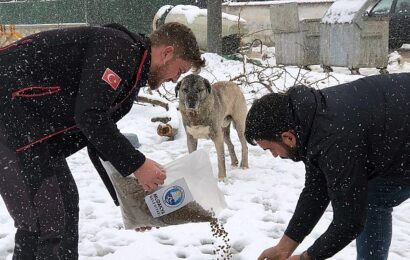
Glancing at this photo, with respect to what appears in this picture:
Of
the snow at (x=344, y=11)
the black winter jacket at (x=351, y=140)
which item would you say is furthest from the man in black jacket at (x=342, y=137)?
the snow at (x=344, y=11)

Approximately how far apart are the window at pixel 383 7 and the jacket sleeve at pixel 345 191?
47.1ft

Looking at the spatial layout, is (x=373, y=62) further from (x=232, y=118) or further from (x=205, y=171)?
(x=205, y=171)

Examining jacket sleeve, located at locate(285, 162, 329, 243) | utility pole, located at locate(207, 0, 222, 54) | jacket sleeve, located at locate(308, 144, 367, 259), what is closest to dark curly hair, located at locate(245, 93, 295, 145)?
jacket sleeve, located at locate(308, 144, 367, 259)

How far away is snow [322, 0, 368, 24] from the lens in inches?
502

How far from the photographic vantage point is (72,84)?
243 centimetres

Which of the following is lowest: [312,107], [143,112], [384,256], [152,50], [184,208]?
[143,112]

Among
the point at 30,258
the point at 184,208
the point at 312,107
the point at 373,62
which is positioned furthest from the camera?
the point at 373,62

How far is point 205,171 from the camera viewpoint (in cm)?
308

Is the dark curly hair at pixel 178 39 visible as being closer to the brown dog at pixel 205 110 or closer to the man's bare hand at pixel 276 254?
the man's bare hand at pixel 276 254

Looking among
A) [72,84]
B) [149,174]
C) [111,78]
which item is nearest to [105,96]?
[111,78]

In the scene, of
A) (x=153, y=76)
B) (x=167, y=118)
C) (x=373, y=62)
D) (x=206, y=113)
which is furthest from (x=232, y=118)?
(x=373, y=62)

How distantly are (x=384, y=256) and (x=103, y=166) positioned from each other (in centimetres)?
162

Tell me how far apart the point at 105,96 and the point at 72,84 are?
272 mm

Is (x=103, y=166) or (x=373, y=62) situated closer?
(x=103, y=166)
